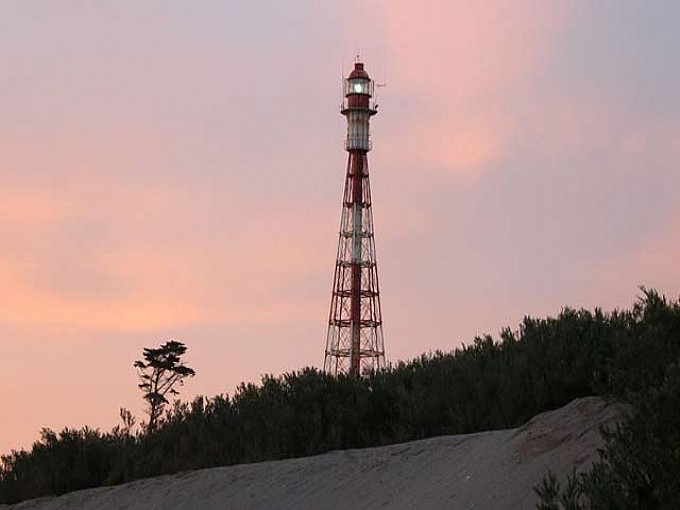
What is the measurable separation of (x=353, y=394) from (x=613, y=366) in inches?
211

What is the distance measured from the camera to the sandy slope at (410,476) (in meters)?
11.3

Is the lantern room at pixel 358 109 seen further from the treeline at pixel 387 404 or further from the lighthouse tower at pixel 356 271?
the treeline at pixel 387 404

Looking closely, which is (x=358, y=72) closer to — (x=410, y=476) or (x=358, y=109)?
(x=358, y=109)

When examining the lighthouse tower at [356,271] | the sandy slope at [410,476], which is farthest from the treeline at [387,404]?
the lighthouse tower at [356,271]

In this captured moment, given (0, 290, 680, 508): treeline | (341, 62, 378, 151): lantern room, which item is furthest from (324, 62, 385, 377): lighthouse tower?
(0, 290, 680, 508): treeline

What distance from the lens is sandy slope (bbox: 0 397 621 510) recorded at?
11320 mm

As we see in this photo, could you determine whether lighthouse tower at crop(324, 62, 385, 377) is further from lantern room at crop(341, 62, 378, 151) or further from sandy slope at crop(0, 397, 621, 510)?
sandy slope at crop(0, 397, 621, 510)

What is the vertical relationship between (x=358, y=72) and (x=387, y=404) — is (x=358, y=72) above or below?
above

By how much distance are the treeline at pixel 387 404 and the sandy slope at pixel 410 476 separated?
75 cm

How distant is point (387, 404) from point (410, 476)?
319 centimetres

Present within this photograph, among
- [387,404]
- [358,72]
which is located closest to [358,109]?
[358,72]

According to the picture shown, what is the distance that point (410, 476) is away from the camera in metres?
12.9

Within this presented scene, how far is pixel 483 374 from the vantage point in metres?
14.9

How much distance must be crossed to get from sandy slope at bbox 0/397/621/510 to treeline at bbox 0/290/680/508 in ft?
2.46
